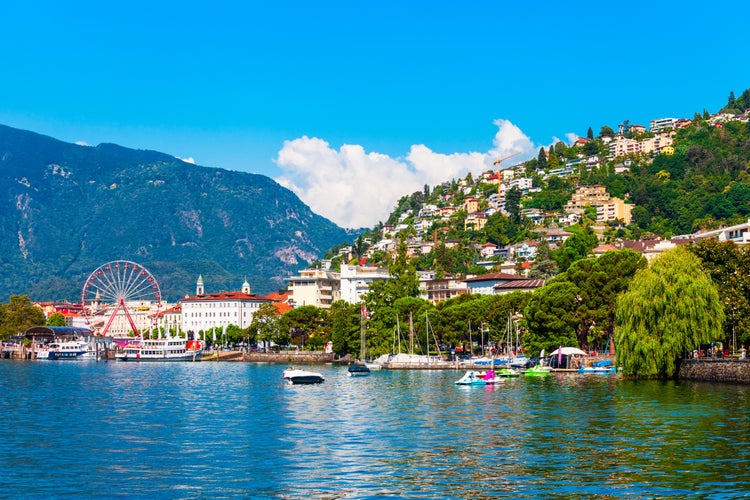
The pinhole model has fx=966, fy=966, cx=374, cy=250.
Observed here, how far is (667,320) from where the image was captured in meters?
78.5

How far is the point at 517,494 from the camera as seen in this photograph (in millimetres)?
33656

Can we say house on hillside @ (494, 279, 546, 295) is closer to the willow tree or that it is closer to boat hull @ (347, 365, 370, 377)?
boat hull @ (347, 365, 370, 377)

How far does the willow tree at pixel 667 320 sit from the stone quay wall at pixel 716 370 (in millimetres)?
1159

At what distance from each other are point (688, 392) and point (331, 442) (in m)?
32.7

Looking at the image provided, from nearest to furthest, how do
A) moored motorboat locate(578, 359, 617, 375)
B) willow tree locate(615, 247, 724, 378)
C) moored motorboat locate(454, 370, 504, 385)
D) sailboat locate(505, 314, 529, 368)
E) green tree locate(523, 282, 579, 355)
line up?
willow tree locate(615, 247, 724, 378) → moored motorboat locate(454, 370, 504, 385) → moored motorboat locate(578, 359, 617, 375) → green tree locate(523, 282, 579, 355) → sailboat locate(505, 314, 529, 368)

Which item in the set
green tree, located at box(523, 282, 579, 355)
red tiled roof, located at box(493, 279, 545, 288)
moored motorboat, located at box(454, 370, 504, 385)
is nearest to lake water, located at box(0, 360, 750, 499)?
moored motorboat, located at box(454, 370, 504, 385)

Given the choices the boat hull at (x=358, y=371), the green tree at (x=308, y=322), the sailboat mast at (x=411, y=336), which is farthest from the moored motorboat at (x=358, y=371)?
the green tree at (x=308, y=322)

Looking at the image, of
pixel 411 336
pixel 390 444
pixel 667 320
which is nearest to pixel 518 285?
pixel 411 336

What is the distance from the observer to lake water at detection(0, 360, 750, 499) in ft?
117

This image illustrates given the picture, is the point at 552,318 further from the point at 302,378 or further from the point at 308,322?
the point at 308,322

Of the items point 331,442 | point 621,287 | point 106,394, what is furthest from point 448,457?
point 621,287

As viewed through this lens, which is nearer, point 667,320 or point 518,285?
point 667,320

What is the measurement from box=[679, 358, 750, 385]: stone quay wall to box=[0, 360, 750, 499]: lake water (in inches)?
130

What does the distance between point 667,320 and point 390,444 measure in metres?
39.3
